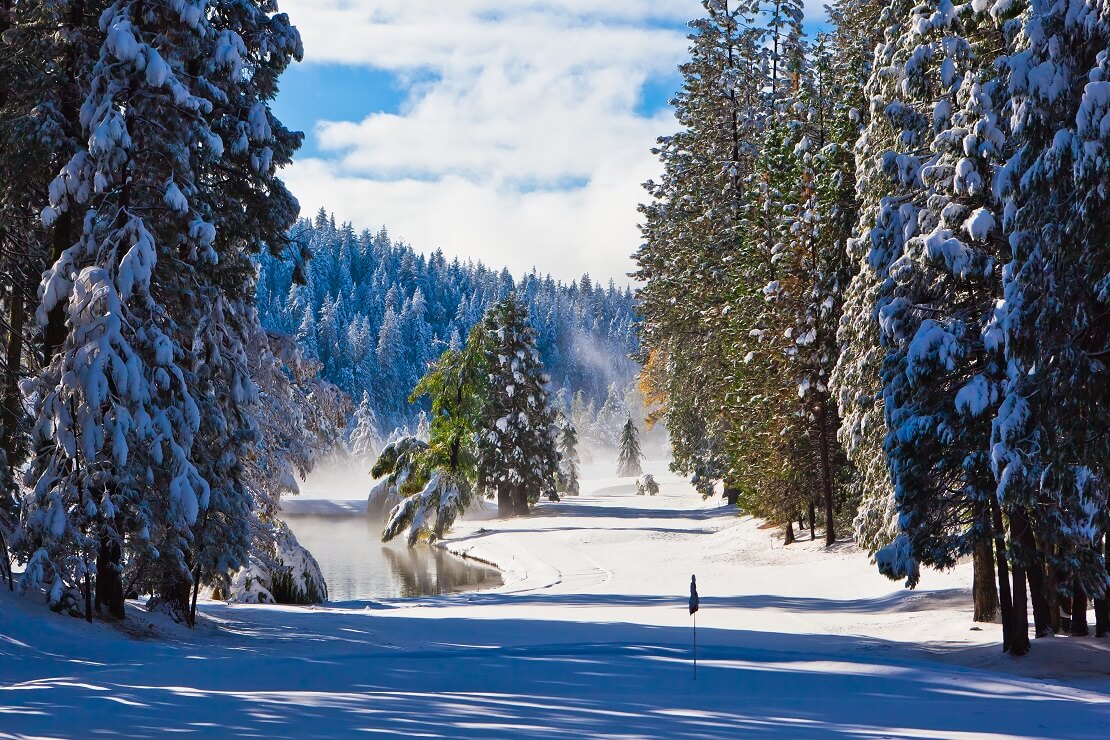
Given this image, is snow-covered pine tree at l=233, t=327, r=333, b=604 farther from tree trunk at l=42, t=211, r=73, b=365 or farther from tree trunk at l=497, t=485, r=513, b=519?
tree trunk at l=497, t=485, r=513, b=519

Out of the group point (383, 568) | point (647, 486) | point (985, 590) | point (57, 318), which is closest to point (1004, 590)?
point (985, 590)

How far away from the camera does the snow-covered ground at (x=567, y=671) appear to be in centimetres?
753

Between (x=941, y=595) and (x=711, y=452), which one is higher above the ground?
(x=711, y=452)

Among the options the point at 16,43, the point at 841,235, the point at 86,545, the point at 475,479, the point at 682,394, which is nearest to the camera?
the point at 86,545

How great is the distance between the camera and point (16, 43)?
13125 millimetres

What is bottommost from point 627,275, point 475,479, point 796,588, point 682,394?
point 796,588

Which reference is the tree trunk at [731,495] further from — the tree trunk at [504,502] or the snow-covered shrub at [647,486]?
the snow-covered shrub at [647,486]

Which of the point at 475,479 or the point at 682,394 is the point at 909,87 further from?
the point at 475,479

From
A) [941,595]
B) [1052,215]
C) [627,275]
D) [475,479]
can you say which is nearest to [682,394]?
[627,275]

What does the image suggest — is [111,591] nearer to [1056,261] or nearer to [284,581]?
[284,581]

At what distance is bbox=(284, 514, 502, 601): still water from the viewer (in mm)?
27984

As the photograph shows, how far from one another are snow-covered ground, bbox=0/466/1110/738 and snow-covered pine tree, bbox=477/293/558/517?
23.7m

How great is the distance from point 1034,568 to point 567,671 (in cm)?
716

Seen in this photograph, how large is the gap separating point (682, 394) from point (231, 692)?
31.1 metres
